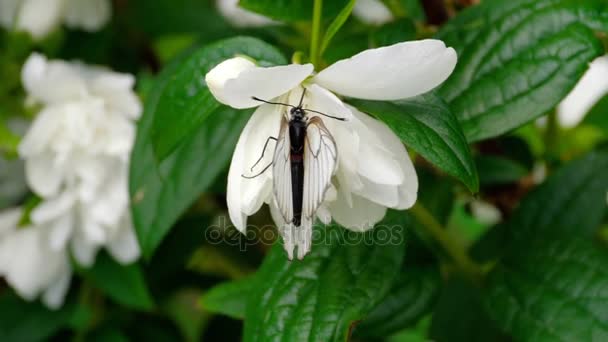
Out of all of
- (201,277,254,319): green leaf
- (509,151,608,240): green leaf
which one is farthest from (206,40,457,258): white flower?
(509,151,608,240): green leaf


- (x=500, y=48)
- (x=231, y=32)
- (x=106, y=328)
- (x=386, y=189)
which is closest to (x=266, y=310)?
(x=386, y=189)

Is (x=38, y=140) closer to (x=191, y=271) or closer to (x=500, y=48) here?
(x=191, y=271)

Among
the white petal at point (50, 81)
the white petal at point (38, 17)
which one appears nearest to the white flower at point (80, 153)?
the white petal at point (50, 81)

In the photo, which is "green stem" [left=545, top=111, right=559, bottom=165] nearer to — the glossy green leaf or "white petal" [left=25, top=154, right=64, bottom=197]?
the glossy green leaf

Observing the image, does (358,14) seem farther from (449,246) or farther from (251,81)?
(251,81)

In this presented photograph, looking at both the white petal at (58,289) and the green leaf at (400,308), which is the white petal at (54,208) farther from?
the green leaf at (400,308)

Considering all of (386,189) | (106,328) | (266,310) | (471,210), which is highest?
(386,189)
